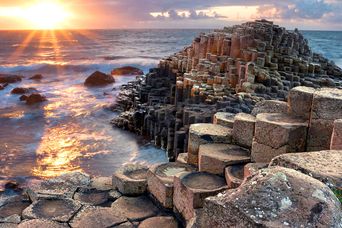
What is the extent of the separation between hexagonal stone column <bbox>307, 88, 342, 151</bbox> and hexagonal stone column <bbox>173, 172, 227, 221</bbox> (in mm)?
1296

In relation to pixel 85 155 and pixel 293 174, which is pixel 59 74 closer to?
pixel 85 155

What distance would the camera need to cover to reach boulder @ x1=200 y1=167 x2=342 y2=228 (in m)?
2.33

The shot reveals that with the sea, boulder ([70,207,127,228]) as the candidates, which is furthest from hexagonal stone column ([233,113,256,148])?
the sea

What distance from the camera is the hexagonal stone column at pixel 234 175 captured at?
4611mm

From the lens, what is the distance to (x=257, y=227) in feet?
7.50

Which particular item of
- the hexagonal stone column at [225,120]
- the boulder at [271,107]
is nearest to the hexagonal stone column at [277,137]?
the boulder at [271,107]

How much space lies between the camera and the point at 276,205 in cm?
240

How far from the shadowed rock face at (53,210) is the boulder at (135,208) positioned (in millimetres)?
584

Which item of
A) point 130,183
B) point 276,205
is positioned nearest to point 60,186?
point 130,183

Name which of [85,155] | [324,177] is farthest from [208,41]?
[324,177]

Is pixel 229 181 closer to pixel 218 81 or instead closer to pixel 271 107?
pixel 271 107

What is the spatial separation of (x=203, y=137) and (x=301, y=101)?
151cm

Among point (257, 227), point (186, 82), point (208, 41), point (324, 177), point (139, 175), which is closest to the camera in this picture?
point (257, 227)

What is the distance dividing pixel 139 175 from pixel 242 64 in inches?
405
